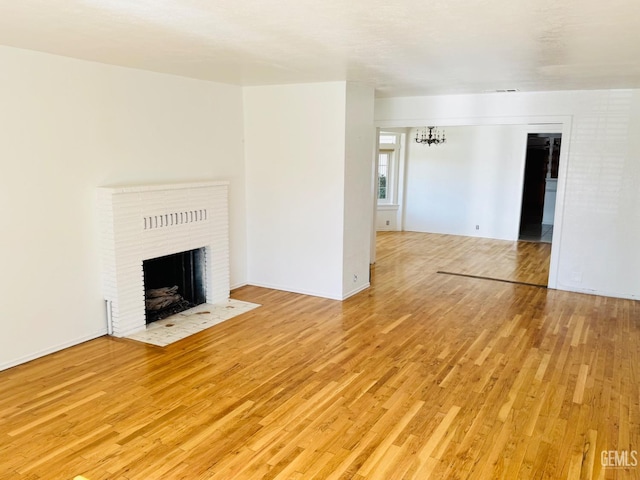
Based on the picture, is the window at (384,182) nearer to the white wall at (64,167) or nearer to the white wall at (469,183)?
the white wall at (469,183)

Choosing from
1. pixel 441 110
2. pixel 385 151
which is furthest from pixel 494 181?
pixel 441 110

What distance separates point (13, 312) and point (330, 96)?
360 cm

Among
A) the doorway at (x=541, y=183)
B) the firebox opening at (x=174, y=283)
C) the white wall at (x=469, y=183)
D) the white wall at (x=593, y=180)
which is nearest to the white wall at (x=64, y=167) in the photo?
the firebox opening at (x=174, y=283)

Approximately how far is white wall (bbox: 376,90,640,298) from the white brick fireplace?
3.66m

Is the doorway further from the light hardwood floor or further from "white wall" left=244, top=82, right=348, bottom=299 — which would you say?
the light hardwood floor

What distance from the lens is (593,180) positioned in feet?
18.9

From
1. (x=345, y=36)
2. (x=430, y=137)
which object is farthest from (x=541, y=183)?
(x=345, y=36)

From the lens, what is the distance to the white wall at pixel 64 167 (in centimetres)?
366

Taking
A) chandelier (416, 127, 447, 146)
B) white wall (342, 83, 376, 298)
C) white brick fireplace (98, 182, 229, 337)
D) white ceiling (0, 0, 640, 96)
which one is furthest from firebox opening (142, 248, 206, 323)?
chandelier (416, 127, 447, 146)

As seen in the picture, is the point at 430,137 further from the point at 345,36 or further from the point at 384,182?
the point at 345,36

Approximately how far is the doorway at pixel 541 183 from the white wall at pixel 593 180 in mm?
5191

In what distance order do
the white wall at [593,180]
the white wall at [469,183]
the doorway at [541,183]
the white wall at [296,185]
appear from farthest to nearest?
the doorway at [541,183] < the white wall at [469,183] < the white wall at [593,180] < the white wall at [296,185]

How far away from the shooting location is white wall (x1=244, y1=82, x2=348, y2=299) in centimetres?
538
